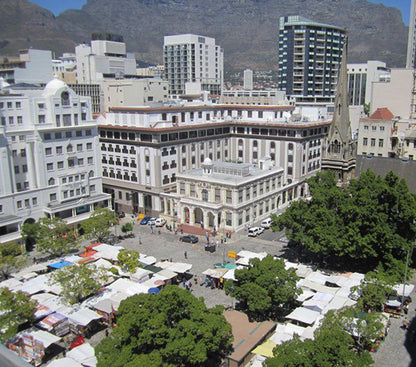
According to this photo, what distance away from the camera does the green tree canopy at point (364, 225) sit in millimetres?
53094

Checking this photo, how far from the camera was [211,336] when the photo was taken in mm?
35594

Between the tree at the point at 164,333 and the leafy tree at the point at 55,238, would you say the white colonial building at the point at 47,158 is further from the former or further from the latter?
the tree at the point at 164,333

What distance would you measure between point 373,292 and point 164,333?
75.7 ft

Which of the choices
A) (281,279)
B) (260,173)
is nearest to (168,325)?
(281,279)

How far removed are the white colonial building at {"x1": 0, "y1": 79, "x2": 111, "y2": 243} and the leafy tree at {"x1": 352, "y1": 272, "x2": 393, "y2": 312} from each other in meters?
51.6

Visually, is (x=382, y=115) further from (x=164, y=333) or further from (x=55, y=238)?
(x=164, y=333)

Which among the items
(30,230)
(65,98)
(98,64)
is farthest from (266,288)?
(98,64)

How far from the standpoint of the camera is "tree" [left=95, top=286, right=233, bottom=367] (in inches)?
1317

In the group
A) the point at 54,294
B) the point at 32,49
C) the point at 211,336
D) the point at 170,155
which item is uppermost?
the point at 32,49

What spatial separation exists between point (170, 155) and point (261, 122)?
26.4m

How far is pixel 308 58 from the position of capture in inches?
7067

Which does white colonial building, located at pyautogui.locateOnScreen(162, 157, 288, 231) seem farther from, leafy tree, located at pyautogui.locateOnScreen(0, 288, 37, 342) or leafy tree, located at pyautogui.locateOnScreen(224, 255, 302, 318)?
leafy tree, located at pyautogui.locateOnScreen(0, 288, 37, 342)

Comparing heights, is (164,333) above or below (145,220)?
above

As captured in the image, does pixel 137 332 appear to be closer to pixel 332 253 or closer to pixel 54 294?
pixel 54 294
